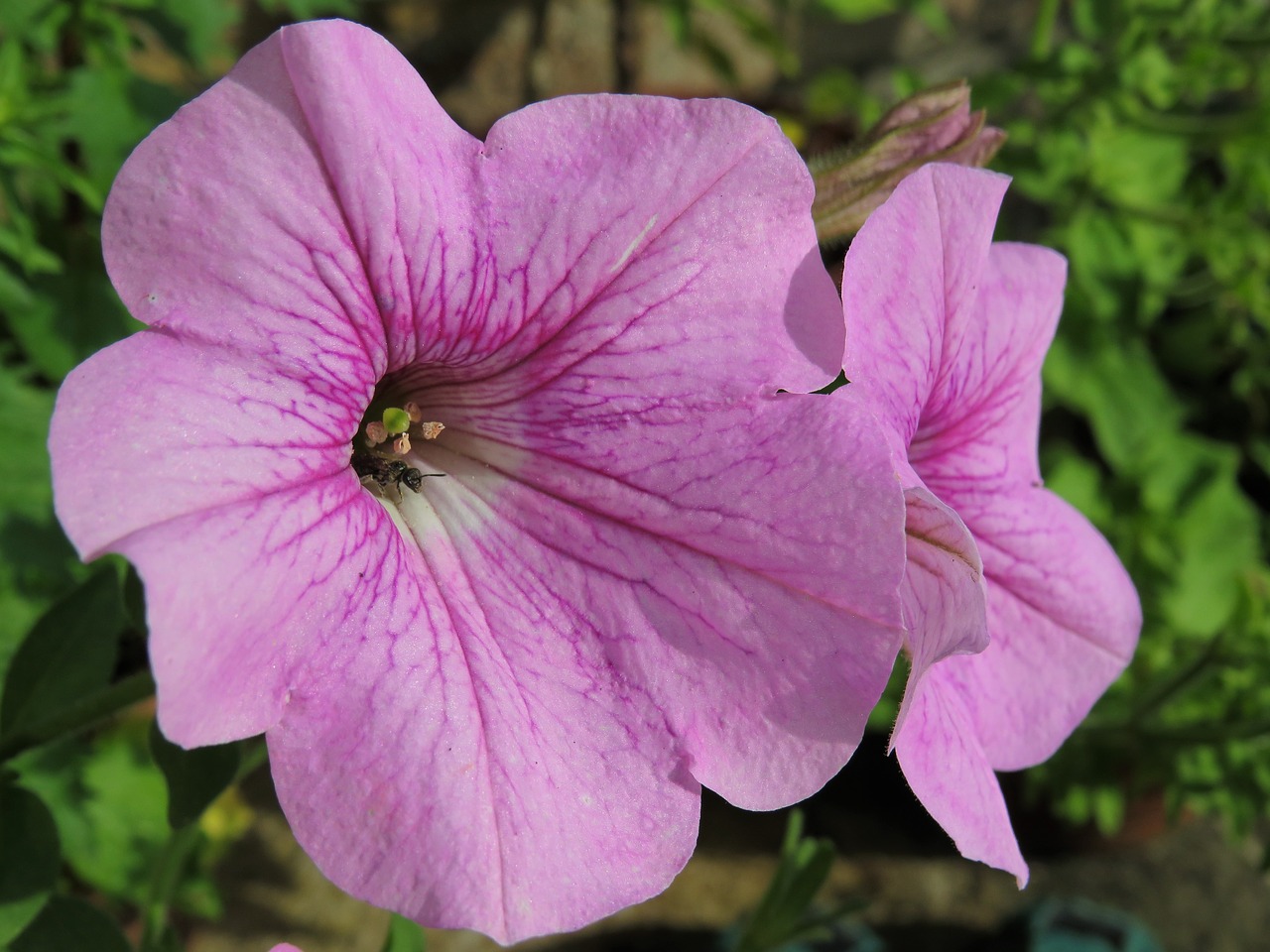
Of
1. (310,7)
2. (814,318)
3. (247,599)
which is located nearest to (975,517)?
(814,318)

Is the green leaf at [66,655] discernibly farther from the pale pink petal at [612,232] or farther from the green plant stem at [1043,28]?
the green plant stem at [1043,28]

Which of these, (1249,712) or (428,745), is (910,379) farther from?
(1249,712)

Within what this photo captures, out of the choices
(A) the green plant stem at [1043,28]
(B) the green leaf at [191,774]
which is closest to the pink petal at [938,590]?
(B) the green leaf at [191,774]

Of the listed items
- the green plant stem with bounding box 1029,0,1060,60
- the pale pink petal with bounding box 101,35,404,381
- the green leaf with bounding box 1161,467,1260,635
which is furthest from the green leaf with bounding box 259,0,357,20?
the green leaf with bounding box 1161,467,1260,635

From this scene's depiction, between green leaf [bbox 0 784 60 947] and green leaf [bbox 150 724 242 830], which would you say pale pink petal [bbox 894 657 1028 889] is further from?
green leaf [bbox 0 784 60 947]

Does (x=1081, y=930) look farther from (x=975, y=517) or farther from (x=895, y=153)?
(x=895, y=153)

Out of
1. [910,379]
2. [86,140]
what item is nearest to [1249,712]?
[910,379]
